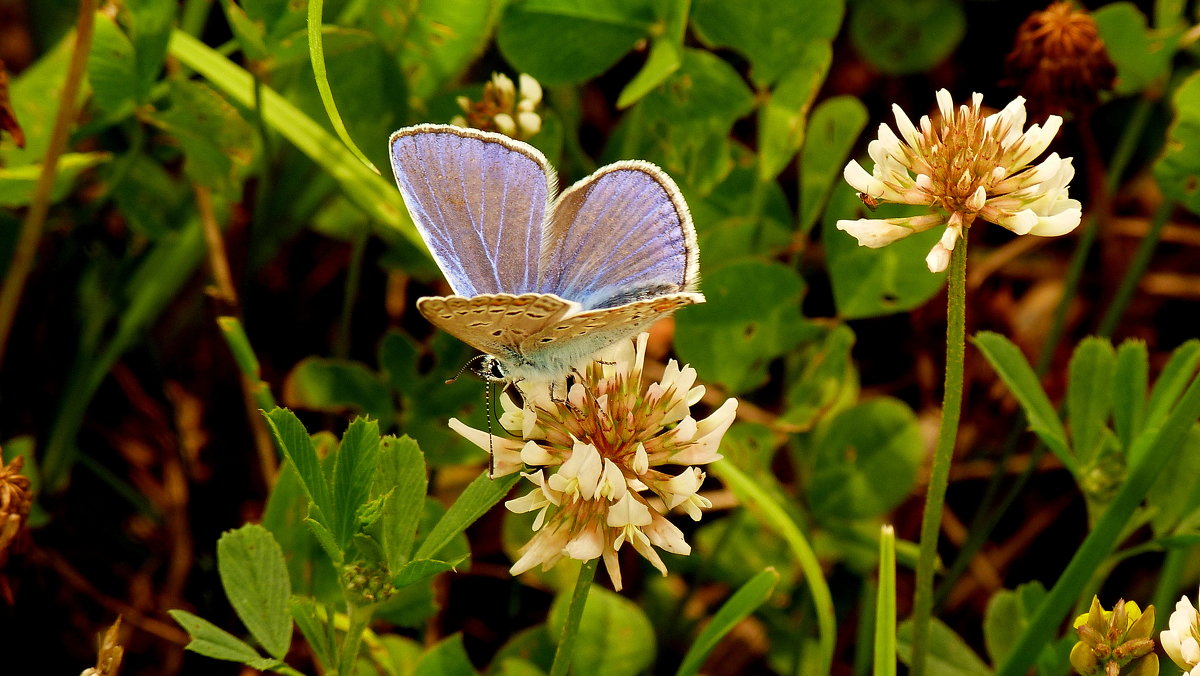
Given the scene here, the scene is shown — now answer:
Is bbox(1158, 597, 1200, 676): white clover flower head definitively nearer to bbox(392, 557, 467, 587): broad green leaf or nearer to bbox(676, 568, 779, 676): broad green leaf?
bbox(676, 568, 779, 676): broad green leaf

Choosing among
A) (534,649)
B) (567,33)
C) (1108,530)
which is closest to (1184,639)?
(1108,530)

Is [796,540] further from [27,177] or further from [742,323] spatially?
[27,177]

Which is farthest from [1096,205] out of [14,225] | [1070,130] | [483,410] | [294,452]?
[14,225]

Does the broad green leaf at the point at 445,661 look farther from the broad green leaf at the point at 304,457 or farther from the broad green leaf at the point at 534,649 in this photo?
the broad green leaf at the point at 304,457

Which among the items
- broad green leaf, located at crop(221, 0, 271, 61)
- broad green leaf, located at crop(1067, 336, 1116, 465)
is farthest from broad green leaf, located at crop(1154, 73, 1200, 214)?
broad green leaf, located at crop(221, 0, 271, 61)

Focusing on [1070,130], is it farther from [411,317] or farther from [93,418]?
[93,418]

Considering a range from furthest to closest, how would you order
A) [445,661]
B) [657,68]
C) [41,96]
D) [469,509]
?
[41,96], [657,68], [445,661], [469,509]
